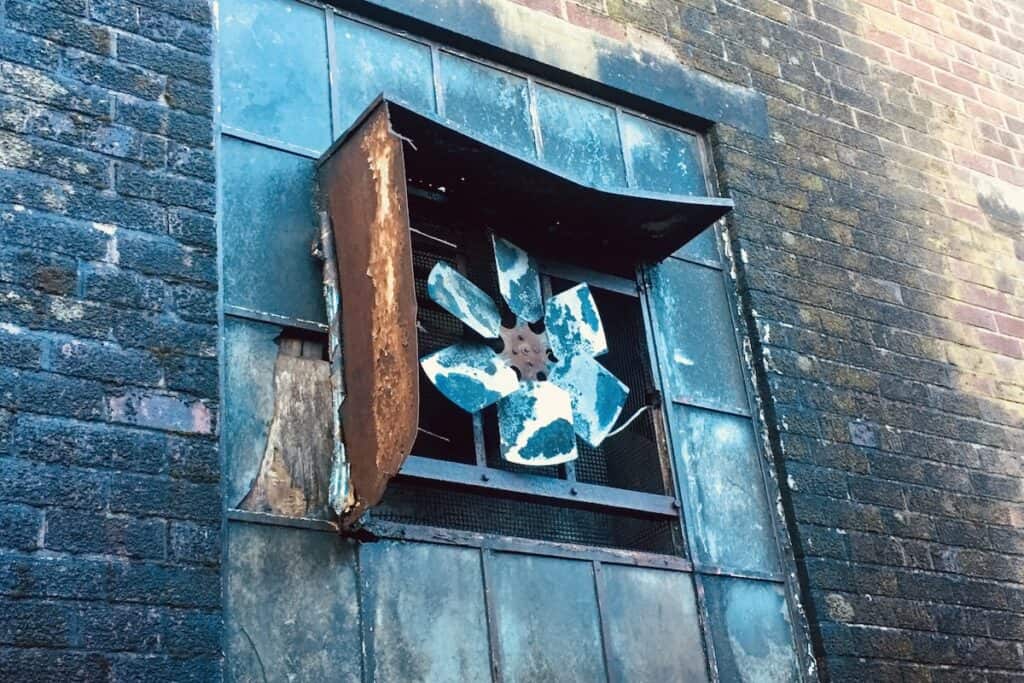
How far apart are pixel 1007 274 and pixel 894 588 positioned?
2.41m

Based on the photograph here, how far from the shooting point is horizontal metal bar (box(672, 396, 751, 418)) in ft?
18.6

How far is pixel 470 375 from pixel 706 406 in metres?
1.25

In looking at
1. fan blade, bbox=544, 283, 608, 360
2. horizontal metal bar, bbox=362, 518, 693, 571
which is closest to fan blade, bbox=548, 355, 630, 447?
fan blade, bbox=544, 283, 608, 360

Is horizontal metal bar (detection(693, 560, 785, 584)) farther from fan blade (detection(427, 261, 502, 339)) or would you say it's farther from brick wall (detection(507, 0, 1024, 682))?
fan blade (detection(427, 261, 502, 339))

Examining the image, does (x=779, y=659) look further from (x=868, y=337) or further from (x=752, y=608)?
(x=868, y=337)

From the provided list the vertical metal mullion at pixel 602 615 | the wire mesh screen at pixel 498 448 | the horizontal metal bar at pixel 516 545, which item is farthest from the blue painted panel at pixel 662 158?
the vertical metal mullion at pixel 602 615

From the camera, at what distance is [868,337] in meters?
6.45

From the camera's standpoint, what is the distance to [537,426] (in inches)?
200

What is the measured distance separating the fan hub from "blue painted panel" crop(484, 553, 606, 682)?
744 mm

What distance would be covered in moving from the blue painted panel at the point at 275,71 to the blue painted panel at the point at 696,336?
1.66 meters

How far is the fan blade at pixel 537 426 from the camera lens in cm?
499

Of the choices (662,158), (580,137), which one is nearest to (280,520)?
(580,137)

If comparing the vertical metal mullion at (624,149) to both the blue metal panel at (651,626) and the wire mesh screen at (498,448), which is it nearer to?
the wire mesh screen at (498,448)

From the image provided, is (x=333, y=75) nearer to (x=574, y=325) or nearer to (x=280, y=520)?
(x=574, y=325)
